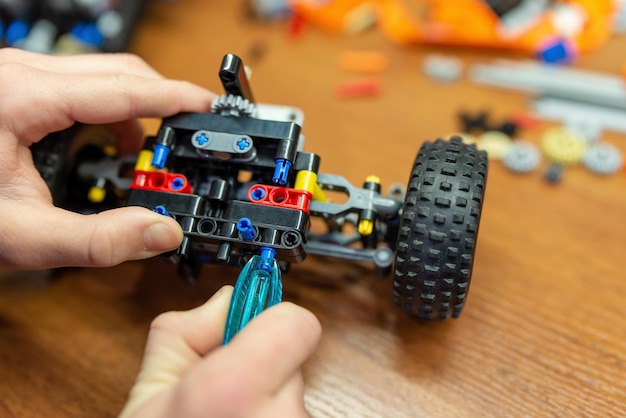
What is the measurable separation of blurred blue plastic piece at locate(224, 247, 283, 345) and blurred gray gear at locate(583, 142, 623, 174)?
0.71m

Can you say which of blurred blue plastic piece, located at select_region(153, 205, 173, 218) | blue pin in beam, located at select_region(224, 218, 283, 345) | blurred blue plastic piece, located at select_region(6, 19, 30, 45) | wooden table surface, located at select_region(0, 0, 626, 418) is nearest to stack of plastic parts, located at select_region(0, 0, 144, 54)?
blurred blue plastic piece, located at select_region(6, 19, 30, 45)

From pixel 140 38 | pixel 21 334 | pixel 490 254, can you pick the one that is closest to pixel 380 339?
pixel 490 254

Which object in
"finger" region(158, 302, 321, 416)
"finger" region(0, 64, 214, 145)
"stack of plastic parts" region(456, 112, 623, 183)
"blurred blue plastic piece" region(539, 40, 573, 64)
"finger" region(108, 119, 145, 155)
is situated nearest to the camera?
"finger" region(158, 302, 321, 416)

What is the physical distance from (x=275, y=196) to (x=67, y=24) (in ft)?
2.89

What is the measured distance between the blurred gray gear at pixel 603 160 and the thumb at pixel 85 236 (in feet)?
2.67

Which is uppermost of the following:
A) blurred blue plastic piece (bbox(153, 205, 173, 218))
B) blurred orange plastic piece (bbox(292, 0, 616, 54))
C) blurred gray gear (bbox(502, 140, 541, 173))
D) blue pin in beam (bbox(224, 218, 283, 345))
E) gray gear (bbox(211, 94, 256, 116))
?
blurred orange plastic piece (bbox(292, 0, 616, 54))

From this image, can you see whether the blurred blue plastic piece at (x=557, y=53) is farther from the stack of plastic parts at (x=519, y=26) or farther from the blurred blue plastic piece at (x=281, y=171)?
the blurred blue plastic piece at (x=281, y=171)

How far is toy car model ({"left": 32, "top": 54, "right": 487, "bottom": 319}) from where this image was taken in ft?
2.18

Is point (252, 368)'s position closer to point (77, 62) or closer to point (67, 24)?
point (77, 62)

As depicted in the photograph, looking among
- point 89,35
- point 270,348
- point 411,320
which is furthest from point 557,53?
point 89,35

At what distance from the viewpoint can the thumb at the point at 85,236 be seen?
65 centimetres

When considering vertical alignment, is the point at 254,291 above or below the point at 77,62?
below

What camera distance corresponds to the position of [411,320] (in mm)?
860

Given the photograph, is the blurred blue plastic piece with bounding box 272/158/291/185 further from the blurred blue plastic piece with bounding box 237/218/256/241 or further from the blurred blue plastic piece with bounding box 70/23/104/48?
the blurred blue plastic piece with bounding box 70/23/104/48
